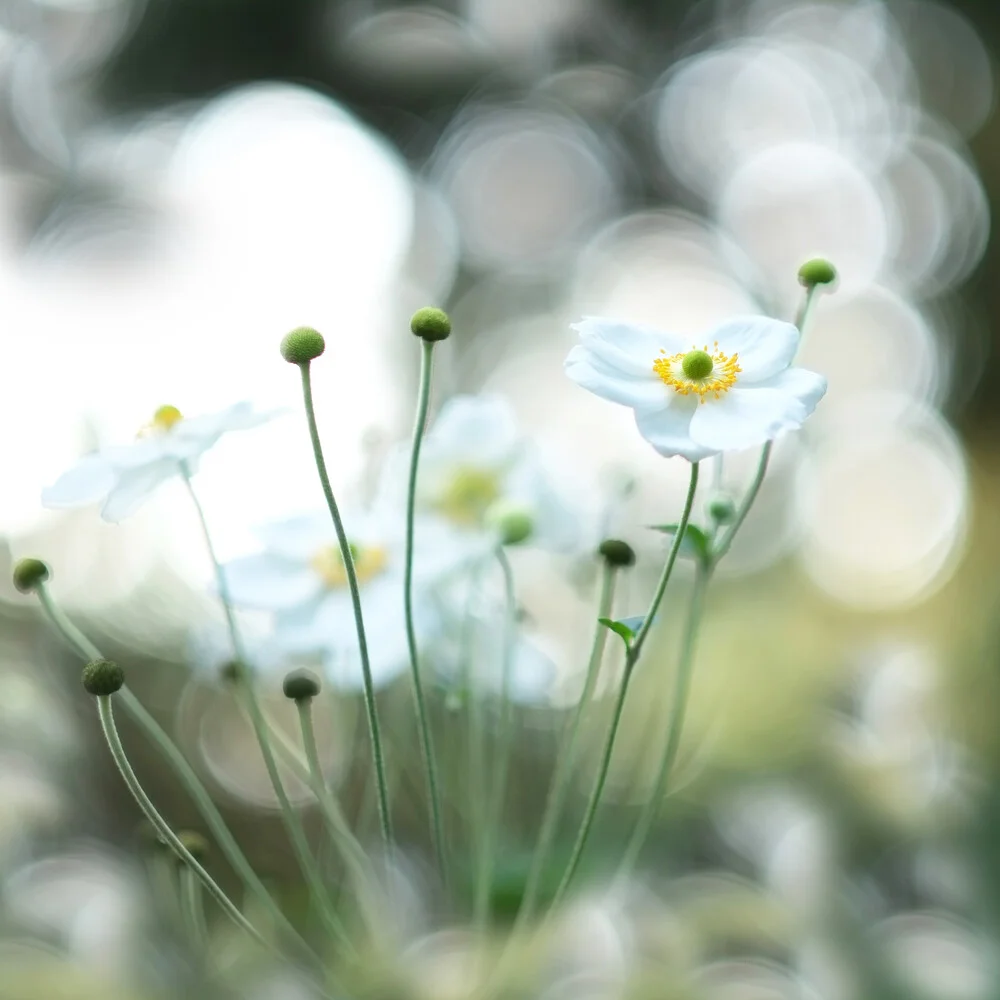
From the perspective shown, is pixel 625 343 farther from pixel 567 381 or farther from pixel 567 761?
pixel 567 381

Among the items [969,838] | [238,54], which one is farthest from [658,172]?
[969,838]

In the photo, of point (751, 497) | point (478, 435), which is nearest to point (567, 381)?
point (478, 435)

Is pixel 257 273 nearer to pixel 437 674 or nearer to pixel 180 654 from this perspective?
pixel 180 654

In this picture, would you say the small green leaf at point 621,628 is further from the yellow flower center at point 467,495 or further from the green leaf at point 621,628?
the yellow flower center at point 467,495

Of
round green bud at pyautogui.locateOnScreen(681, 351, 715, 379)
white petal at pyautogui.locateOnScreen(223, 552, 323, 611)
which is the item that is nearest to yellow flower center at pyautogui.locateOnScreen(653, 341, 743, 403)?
round green bud at pyautogui.locateOnScreen(681, 351, 715, 379)

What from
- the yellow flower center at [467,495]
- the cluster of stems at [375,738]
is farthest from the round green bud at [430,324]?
the yellow flower center at [467,495]

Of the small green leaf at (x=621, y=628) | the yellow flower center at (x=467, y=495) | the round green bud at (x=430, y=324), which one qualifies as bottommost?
the small green leaf at (x=621, y=628)
